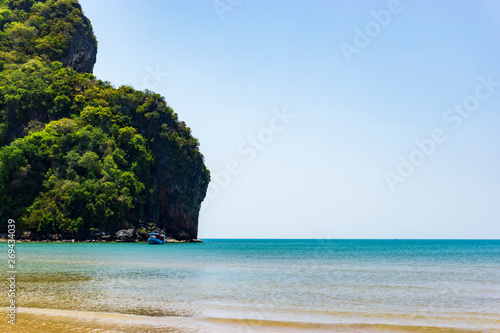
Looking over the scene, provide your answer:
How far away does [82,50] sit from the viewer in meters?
111

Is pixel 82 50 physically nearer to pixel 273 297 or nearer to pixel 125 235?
pixel 125 235

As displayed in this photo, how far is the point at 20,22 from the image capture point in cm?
10912

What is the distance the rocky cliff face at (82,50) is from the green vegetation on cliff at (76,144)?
0.55m

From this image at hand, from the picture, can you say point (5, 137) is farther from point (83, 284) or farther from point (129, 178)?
point (83, 284)

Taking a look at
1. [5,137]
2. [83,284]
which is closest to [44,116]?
[5,137]

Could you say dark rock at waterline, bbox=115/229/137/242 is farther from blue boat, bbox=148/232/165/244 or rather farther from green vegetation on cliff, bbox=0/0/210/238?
blue boat, bbox=148/232/165/244

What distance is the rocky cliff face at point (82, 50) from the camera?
4210 inches

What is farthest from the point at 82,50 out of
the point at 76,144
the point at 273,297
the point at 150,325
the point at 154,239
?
the point at 150,325

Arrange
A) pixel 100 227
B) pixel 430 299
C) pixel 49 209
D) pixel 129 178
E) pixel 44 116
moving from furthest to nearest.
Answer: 1. pixel 44 116
2. pixel 129 178
3. pixel 100 227
4. pixel 49 209
5. pixel 430 299

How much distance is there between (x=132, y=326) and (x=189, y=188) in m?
90.2

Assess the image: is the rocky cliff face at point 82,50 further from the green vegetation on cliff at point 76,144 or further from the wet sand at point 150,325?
the wet sand at point 150,325

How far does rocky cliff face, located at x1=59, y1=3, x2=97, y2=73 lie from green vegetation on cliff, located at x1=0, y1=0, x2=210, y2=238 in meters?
0.55

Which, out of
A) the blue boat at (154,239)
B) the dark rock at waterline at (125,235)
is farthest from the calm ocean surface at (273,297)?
the dark rock at waterline at (125,235)

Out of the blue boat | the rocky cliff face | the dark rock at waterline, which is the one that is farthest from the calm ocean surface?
the rocky cliff face
